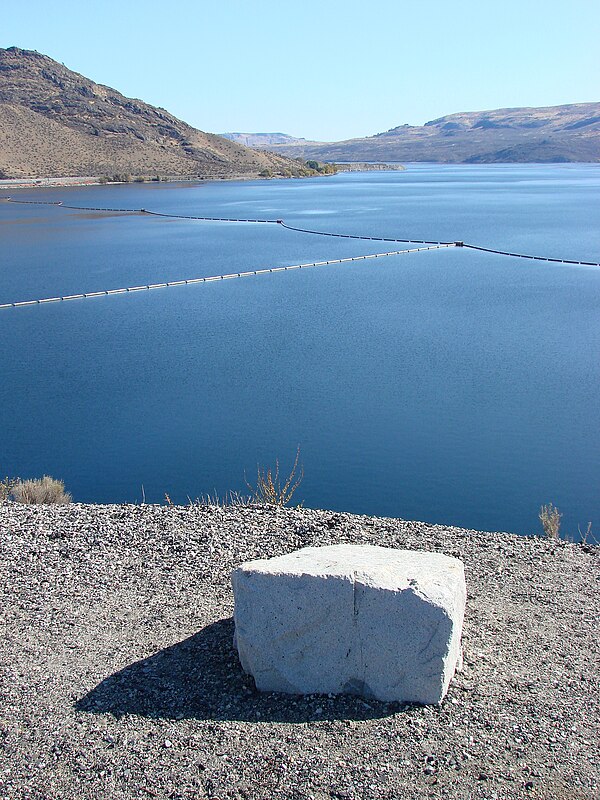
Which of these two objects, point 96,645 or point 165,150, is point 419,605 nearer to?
point 96,645

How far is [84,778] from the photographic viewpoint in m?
4.84

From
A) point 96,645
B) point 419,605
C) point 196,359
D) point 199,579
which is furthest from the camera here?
point 196,359

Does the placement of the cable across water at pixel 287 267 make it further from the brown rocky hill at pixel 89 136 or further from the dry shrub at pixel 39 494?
the brown rocky hill at pixel 89 136

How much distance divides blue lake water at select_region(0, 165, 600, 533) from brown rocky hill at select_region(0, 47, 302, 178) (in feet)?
192

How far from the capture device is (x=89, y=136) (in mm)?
105125

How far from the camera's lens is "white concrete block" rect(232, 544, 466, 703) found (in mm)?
5410

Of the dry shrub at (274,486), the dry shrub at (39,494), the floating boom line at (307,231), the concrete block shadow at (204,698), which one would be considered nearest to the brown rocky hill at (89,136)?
the floating boom line at (307,231)

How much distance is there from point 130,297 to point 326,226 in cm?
2306

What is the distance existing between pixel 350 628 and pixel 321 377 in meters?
13.3

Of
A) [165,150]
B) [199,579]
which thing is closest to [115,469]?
[199,579]

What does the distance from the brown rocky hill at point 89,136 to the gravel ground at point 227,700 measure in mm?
89612

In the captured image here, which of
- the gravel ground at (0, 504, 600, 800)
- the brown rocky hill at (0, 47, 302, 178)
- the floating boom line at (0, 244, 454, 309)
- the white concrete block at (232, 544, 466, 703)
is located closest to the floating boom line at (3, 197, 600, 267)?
the floating boom line at (0, 244, 454, 309)

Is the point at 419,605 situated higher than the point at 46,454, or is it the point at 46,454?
the point at 419,605

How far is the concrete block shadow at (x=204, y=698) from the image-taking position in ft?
17.7
